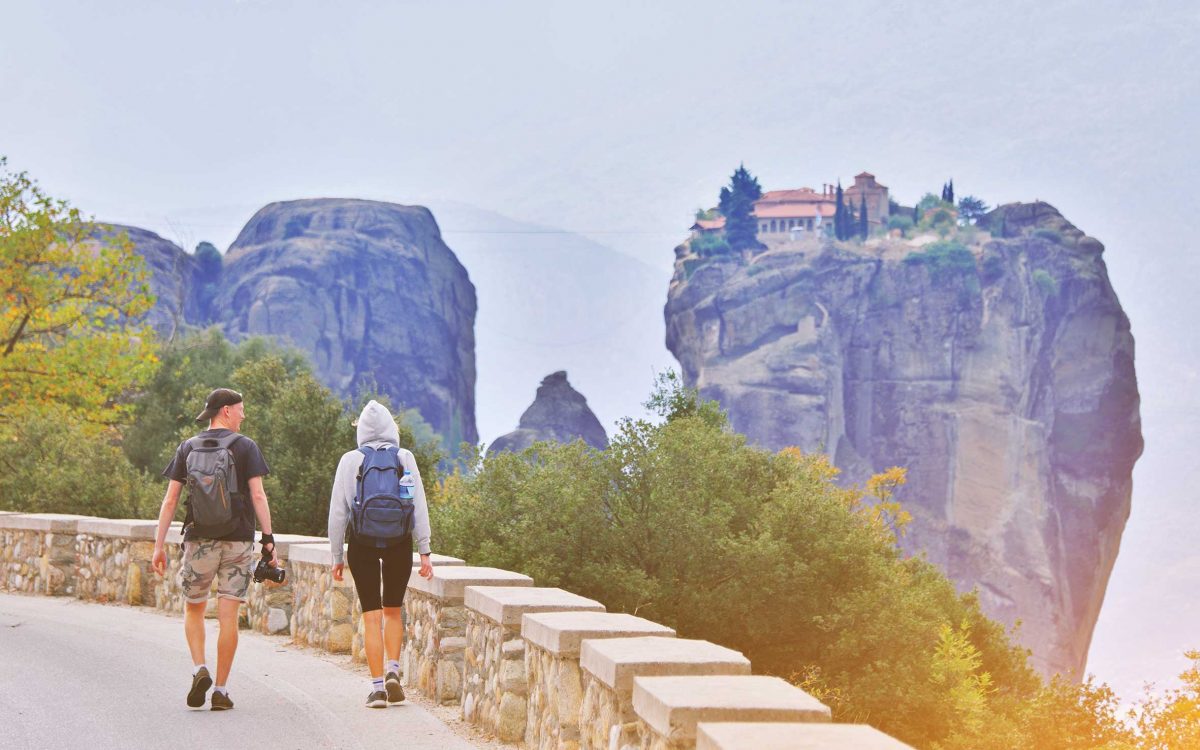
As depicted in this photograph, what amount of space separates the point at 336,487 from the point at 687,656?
3.49m

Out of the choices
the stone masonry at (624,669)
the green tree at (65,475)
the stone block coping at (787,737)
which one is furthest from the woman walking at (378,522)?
the green tree at (65,475)

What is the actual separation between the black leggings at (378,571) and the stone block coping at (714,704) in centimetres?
365

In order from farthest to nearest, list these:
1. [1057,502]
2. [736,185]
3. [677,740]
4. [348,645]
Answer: [736,185] → [1057,502] → [348,645] → [677,740]

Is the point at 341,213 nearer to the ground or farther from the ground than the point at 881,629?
farther from the ground

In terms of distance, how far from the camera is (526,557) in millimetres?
20344

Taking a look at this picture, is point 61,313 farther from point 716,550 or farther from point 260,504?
point 260,504

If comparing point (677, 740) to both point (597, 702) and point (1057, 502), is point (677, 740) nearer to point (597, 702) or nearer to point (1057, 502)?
point (597, 702)

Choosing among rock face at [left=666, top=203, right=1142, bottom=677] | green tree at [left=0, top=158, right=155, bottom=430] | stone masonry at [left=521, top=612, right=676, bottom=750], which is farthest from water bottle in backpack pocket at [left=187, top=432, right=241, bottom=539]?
rock face at [left=666, top=203, right=1142, bottom=677]

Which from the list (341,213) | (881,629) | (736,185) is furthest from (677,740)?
(736,185)

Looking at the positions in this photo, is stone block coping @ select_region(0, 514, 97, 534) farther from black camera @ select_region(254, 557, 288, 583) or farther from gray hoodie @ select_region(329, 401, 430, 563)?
gray hoodie @ select_region(329, 401, 430, 563)

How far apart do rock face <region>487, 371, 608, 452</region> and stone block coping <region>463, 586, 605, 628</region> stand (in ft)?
346

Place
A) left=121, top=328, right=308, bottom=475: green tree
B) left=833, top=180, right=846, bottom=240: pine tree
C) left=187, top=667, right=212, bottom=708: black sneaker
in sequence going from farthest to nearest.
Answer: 1. left=833, top=180, right=846, bottom=240: pine tree
2. left=121, top=328, right=308, bottom=475: green tree
3. left=187, top=667, right=212, bottom=708: black sneaker

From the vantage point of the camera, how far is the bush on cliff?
20953 mm

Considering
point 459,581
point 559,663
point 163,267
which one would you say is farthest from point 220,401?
point 163,267
